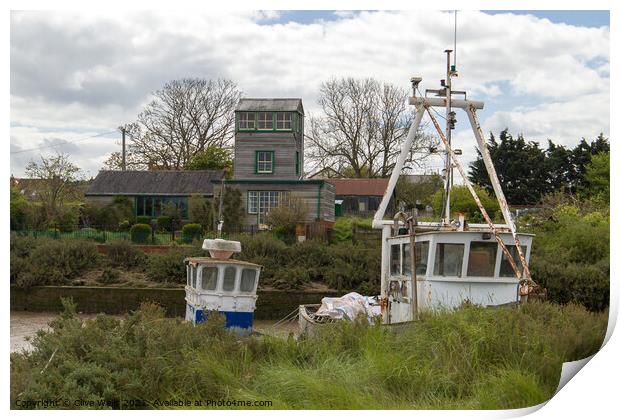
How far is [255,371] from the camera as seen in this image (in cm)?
988

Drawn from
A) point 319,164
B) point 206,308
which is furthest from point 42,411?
point 319,164

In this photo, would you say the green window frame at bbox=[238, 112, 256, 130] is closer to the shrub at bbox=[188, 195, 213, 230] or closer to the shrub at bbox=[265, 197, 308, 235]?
the shrub at bbox=[188, 195, 213, 230]

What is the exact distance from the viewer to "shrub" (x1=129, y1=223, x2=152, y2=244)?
27.3m

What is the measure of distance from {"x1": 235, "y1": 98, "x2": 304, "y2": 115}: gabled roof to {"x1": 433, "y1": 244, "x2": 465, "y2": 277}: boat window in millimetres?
22486

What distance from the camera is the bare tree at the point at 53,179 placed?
19438 millimetres

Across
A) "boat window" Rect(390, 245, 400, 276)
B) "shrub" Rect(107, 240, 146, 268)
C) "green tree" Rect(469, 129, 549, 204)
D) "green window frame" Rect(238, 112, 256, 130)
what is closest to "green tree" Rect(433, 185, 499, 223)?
"green tree" Rect(469, 129, 549, 204)

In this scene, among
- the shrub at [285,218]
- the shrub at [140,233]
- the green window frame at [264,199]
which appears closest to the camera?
the shrub at [140,233]

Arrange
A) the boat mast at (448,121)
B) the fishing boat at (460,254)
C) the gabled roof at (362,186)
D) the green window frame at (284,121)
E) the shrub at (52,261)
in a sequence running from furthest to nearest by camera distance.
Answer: the gabled roof at (362,186) < the green window frame at (284,121) < the shrub at (52,261) < the boat mast at (448,121) < the fishing boat at (460,254)

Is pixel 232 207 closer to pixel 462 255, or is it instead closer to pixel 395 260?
pixel 395 260

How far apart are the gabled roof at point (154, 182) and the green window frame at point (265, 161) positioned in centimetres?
256

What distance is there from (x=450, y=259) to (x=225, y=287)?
495 cm

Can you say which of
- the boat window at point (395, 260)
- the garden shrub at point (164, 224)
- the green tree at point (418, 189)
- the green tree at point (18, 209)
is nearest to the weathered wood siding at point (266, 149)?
the garden shrub at point (164, 224)

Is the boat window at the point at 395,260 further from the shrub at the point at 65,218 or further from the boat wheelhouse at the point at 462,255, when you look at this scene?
the shrub at the point at 65,218

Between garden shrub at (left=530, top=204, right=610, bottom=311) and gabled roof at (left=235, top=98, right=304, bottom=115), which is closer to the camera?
garden shrub at (left=530, top=204, right=610, bottom=311)
